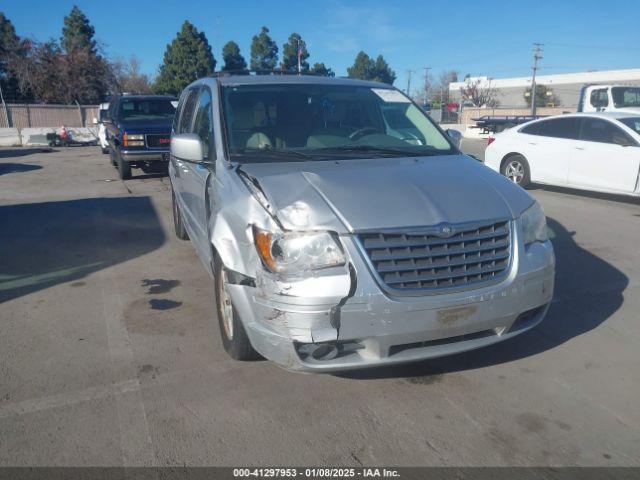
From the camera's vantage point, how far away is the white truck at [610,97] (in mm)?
17188

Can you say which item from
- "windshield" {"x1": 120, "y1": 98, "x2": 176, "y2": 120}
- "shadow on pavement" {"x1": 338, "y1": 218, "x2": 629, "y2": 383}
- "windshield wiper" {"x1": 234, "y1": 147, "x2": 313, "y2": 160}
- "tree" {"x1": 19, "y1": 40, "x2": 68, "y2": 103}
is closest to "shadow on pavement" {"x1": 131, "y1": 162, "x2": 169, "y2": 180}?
"windshield" {"x1": 120, "y1": 98, "x2": 176, "y2": 120}

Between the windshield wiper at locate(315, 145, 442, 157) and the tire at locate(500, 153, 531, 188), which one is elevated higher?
the windshield wiper at locate(315, 145, 442, 157)

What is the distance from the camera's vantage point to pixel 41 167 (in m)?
16.1

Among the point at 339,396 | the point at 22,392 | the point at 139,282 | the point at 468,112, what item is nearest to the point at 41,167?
the point at 139,282

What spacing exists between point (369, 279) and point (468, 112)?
5733 cm

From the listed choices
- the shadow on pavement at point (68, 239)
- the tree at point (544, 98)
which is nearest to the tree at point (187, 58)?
the shadow on pavement at point (68, 239)

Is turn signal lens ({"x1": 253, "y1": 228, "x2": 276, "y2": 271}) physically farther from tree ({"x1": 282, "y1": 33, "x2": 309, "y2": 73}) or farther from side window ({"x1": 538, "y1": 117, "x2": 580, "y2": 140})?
tree ({"x1": 282, "y1": 33, "x2": 309, "y2": 73})

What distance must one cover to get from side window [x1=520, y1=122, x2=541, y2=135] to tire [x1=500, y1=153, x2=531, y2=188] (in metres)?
0.47

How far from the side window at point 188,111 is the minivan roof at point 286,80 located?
2.28 ft

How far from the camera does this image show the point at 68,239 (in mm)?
7254

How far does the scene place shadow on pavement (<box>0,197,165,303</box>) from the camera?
5.75 metres

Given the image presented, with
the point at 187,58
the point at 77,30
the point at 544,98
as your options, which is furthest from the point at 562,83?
the point at 77,30

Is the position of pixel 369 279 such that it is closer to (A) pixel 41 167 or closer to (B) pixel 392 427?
(B) pixel 392 427

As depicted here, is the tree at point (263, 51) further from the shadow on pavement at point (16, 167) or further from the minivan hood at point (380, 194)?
the minivan hood at point (380, 194)
